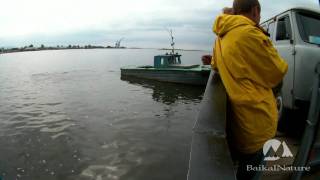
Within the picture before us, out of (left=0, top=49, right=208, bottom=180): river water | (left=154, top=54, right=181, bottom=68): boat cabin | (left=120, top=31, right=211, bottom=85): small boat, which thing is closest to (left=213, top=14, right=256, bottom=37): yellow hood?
(left=0, top=49, right=208, bottom=180): river water

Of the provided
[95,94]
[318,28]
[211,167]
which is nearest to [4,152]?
[318,28]

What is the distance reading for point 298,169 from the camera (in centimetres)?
321

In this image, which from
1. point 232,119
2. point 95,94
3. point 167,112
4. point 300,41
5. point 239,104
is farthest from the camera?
point 95,94

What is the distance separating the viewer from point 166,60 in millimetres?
30422

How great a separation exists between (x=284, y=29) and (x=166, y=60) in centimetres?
2411

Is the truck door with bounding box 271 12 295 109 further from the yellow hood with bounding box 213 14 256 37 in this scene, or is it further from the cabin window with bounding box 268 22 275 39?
the yellow hood with bounding box 213 14 256 37

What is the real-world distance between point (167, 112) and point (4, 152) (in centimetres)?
919

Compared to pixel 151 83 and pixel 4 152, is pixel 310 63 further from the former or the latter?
pixel 151 83

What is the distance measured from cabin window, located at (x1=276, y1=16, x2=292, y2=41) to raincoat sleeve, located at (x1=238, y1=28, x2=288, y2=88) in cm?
372

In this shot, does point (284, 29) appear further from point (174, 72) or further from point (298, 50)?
point (174, 72)

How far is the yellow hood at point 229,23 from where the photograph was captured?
8.66ft

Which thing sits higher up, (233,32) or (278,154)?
(233,32)

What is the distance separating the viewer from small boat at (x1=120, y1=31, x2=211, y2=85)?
2648cm

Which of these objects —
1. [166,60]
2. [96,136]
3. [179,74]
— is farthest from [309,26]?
[166,60]
